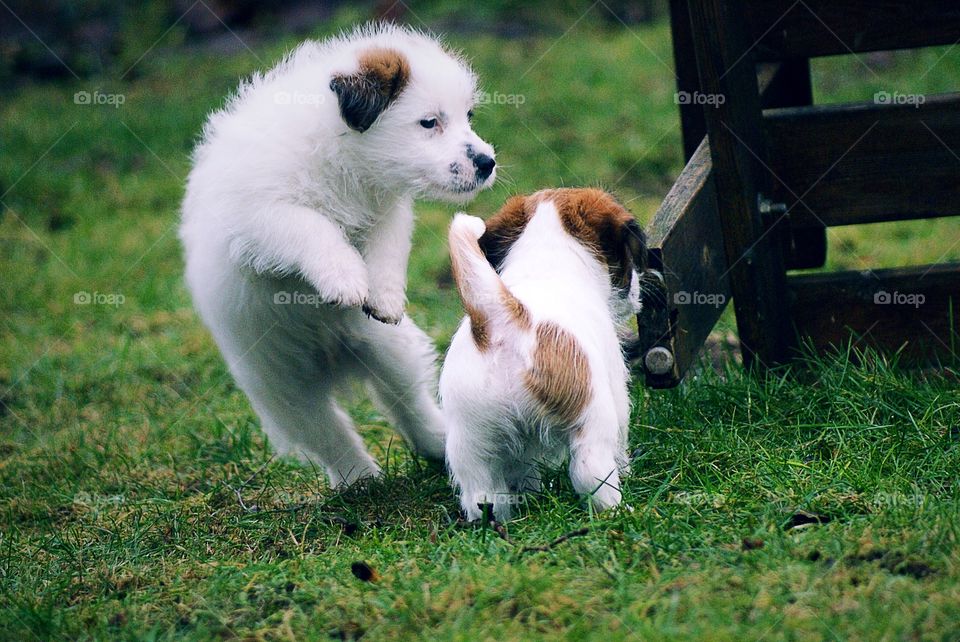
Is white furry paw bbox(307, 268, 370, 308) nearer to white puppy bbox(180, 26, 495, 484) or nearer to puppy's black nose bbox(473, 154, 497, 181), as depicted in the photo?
white puppy bbox(180, 26, 495, 484)

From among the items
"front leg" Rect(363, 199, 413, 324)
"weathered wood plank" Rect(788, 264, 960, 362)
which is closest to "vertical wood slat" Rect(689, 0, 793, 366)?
"weathered wood plank" Rect(788, 264, 960, 362)

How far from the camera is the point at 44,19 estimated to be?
11.3 m

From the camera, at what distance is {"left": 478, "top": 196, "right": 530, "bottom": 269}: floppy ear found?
327 cm

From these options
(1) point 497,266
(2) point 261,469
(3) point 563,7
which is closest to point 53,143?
(3) point 563,7

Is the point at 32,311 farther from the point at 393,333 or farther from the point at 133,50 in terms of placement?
the point at 133,50

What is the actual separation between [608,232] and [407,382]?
113 cm

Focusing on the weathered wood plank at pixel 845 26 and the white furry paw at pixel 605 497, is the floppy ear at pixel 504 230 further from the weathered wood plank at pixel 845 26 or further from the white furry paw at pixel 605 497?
the weathered wood plank at pixel 845 26

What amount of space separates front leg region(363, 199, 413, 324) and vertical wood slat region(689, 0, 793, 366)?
1178mm

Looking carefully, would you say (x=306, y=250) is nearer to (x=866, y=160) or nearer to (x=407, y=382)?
(x=407, y=382)

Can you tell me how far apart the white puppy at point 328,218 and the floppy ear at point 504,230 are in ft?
0.71

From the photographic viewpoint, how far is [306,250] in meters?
3.31

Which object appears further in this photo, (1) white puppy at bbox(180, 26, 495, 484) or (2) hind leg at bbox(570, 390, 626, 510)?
(1) white puppy at bbox(180, 26, 495, 484)

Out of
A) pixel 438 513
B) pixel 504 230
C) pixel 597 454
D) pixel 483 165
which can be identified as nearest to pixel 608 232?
pixel 504 230

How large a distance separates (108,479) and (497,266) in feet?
6.68
